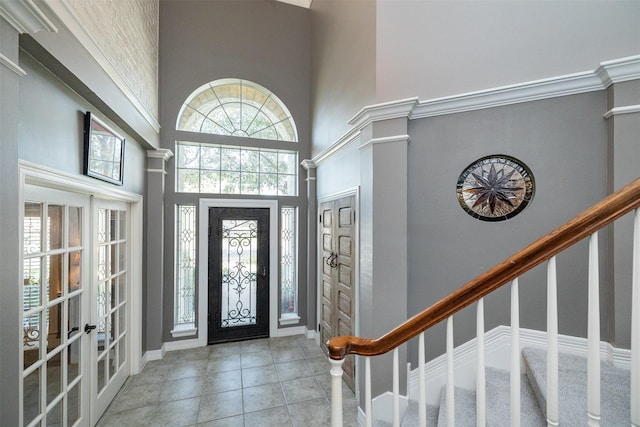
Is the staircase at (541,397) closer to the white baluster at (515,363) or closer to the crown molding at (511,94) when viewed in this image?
the white baluster at (515,363)

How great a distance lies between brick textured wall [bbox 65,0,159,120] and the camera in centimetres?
186

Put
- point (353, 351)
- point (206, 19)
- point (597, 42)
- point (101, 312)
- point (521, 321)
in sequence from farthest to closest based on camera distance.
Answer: point (206, 19) < point (101, 312) < point (521, 321) < point (597, 42) < point (353, 351)

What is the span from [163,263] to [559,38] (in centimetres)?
442

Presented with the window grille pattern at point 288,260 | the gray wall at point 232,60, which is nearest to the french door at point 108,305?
the gray wall at point 232,60

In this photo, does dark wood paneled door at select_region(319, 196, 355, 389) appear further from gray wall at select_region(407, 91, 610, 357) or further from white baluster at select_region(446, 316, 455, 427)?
white baluster at select_region(446, 316, 455, 427)

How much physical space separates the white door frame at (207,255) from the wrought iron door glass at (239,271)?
0.72 feet

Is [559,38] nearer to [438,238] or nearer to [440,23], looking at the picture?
[440,23]

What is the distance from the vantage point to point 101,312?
242cm

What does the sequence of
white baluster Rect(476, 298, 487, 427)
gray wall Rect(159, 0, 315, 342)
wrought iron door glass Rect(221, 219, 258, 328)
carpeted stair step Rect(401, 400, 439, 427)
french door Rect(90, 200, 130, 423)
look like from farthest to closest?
wrought iron door glass Rect(221, 219, 258, 328) → gray wall Rect(159, 0, 315, 342) → french door Rect(90, 200, 130, 423) → carpeted stair step Rect(401, 400, 439, 427) → white baluster Rect(476, 298, 487, 427)

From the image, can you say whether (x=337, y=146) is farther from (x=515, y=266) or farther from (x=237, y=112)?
(x=515, y=266)

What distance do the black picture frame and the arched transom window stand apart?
143 centimetres


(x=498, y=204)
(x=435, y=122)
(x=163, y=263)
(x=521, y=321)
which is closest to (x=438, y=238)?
(x=498, y=204)

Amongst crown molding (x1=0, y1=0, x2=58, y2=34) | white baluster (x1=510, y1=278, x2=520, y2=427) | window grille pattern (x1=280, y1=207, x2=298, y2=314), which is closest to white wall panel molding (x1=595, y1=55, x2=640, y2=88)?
white baluster (x1=510, y1=278, x2=520, y2=427)

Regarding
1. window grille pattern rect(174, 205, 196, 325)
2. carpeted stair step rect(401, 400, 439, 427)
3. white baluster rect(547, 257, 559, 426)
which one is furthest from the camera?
window grille pattern rect(174, 205, 196, 325)
